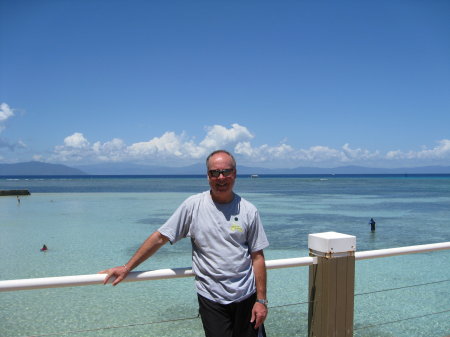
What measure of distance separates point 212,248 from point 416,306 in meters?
8.09

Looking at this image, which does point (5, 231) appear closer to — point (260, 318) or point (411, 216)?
point (260, 318)

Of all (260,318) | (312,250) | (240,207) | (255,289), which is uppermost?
(240,207)

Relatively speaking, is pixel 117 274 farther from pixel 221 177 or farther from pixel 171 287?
pixel 171 287

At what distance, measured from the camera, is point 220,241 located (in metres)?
2.54

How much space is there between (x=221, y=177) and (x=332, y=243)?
0.94m

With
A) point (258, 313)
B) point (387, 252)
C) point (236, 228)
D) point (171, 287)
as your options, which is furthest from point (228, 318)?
point (171, 287)

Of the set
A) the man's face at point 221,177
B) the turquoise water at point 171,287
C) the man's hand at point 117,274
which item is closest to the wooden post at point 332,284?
the turquoise water at point 171,287

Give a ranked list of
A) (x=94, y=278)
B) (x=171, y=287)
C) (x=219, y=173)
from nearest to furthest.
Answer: (x=94, y=278) → (x=219, y=173) → (x=171, y=287)

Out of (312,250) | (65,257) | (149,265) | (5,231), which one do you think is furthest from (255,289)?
(5,231)

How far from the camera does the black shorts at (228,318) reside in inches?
100

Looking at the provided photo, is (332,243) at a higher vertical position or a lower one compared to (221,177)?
lower

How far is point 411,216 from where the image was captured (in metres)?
27.2

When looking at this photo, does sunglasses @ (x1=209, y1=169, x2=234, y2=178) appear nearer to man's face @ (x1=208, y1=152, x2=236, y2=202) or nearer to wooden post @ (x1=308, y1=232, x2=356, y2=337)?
man's face @ (x1=208, y1=152, x2=236, y2=202)

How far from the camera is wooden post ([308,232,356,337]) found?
2891mm
